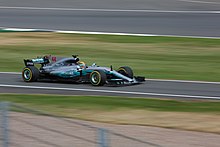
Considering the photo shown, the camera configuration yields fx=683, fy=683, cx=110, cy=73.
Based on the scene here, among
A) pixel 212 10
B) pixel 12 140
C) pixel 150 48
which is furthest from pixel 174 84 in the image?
pixel 212 10

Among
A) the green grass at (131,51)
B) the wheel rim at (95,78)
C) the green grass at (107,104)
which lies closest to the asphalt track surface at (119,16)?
the green grass at (131,51)

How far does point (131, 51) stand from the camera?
27.0 meters

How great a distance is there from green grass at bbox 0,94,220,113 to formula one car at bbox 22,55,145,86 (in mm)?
1790

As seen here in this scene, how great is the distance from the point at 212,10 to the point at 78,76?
19.2 meters

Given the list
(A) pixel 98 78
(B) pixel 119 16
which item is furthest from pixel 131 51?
(B) pixel 119 16

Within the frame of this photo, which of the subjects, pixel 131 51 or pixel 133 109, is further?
pixel 131 51

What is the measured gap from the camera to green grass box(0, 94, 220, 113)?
1658cm

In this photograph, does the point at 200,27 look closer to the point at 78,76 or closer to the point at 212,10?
the point at 212,10

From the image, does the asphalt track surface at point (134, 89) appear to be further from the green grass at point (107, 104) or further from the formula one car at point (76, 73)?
the green grass at point (107, 104)

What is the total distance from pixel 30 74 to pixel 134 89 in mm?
3423

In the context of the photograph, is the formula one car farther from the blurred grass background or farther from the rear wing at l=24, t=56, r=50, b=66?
the blurred grass background

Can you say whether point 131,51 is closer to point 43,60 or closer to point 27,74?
point 43,60

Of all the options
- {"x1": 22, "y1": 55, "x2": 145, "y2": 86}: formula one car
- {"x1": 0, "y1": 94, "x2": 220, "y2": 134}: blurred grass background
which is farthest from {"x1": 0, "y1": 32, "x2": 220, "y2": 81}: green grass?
{"x1": 0, "y1": 94, "x2": 220, "y2": 134}: blurred grass background

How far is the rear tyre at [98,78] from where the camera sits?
19719 millimetres
